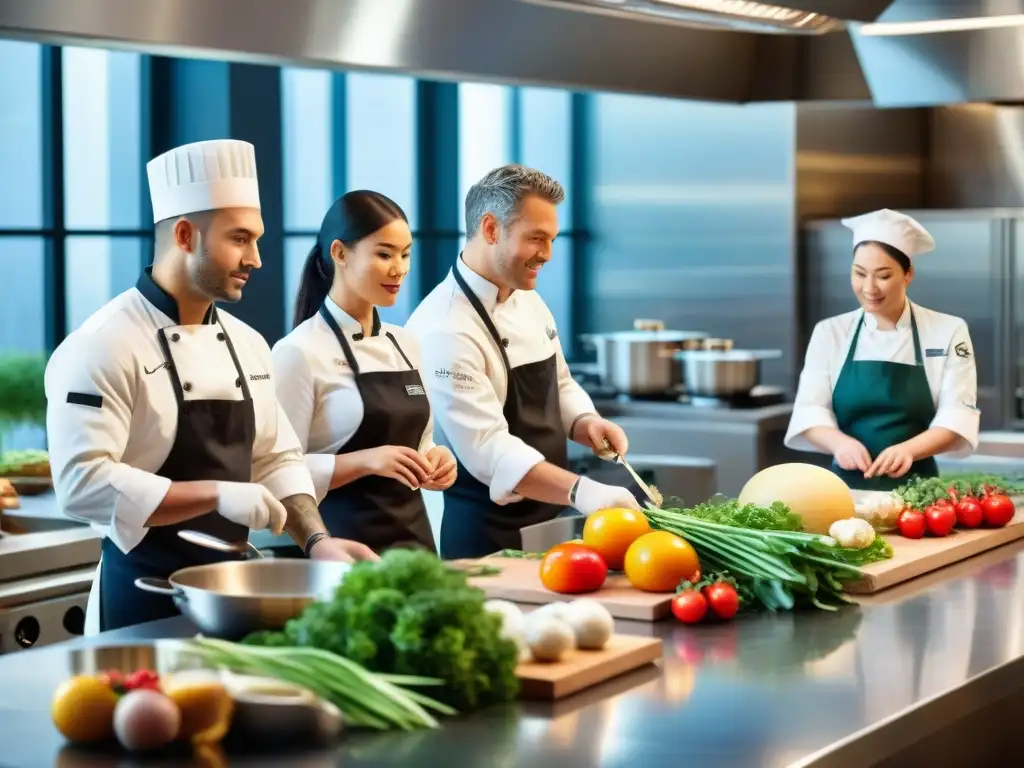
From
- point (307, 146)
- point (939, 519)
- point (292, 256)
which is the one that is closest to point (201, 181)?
point (939, 519)

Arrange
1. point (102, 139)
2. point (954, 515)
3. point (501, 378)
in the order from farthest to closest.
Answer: point (102, 139) → point (501, 378) → point (954, 515)

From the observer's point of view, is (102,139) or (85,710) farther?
(102,139)

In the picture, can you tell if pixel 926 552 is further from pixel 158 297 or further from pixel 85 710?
pixel 85 710

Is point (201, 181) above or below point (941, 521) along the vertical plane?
above

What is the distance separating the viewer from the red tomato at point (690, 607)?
7.48 feet

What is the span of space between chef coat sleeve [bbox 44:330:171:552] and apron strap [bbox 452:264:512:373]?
915 mm

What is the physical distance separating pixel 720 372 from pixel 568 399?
7.30ft

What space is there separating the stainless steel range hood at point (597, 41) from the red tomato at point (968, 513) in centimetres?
105

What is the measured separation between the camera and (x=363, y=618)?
1692mm

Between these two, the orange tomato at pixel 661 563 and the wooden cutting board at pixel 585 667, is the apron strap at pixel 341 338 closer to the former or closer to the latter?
the orange tomato at pixel 661 563

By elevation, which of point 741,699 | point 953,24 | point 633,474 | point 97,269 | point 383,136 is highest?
point 383,136

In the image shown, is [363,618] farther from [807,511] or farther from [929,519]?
[929,519]

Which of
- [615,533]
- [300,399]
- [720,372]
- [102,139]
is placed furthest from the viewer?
[720,372]

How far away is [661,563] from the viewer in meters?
2.36
